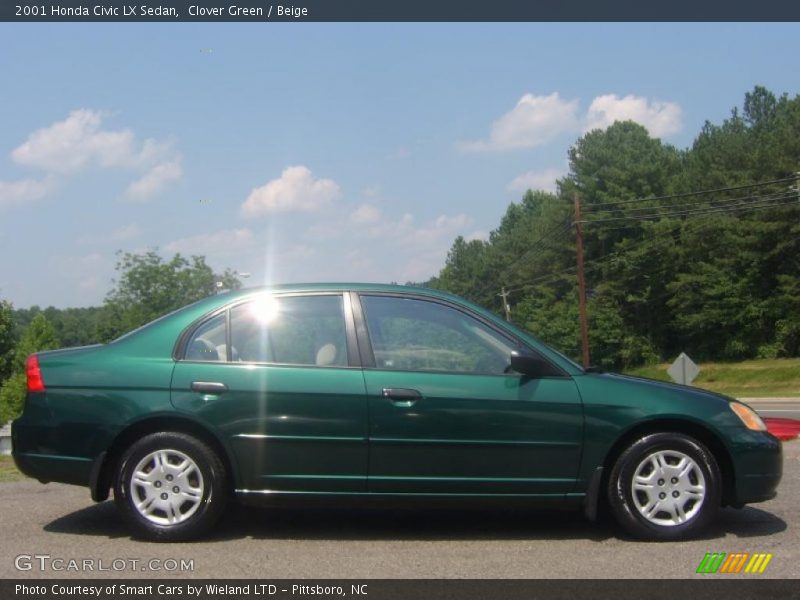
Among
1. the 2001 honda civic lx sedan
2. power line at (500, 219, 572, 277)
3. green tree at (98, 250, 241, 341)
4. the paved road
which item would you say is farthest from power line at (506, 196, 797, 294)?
the 2001 honda civic lx sedan

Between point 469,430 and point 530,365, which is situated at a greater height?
point 530,365

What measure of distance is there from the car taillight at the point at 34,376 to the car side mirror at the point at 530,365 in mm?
2878

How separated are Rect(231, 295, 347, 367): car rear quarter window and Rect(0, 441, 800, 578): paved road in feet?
3.61

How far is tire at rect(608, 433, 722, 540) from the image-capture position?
5.16 m

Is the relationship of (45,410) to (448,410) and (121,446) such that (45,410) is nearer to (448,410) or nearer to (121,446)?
(121,446)

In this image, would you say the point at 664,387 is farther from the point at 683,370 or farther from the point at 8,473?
the point at 683,370

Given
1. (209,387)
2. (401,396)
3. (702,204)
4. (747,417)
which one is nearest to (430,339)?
(401,396)

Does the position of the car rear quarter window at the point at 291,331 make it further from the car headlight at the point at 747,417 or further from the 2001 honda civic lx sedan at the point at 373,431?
the car headlight at the point at 747,417

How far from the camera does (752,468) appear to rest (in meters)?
5.24

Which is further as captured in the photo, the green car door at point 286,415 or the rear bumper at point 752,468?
the rear bumper at point 752,468

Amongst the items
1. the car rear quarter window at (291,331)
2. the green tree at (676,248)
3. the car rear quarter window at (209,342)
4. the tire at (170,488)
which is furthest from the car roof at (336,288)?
the green tree at (676,248)

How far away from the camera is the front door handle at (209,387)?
5180mm

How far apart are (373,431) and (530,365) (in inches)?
40.1
